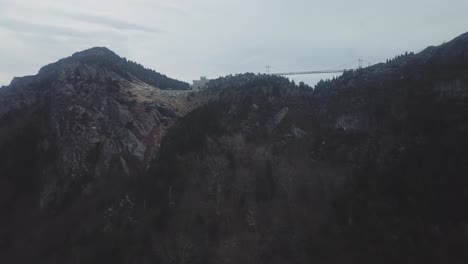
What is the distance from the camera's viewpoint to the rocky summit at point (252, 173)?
2859 centimetres

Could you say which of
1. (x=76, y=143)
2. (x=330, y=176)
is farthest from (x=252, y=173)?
(x=76, y=143)

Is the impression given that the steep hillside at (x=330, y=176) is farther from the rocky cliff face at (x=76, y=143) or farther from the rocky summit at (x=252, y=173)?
the rocky cliff face at (x=76, y=143)

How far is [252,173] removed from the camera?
39875 mm

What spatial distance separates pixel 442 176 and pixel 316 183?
1167cm

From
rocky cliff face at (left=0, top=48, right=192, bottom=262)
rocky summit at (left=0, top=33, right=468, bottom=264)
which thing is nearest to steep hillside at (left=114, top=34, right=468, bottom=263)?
rocky summit at (left=0, top=33, right=468, bottom=264)

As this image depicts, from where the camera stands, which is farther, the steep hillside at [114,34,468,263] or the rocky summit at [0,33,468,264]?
the rocky summit at [0,33,468,264]

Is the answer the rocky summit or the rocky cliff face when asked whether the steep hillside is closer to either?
the rocky summit

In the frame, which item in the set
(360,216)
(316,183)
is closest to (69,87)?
(316,183)

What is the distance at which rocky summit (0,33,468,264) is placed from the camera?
93.8 ft

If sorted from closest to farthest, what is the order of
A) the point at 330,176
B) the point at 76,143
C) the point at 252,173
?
the point at 330,176 → the point at 252,173 → the point at 76,143

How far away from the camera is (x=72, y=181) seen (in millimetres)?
43750

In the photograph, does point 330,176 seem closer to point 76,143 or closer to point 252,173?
point 252,173

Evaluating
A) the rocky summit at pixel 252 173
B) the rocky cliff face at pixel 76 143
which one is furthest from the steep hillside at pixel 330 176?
the rocky cliff face at pixel 76 143

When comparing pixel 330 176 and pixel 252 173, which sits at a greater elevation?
pixel 252 173
